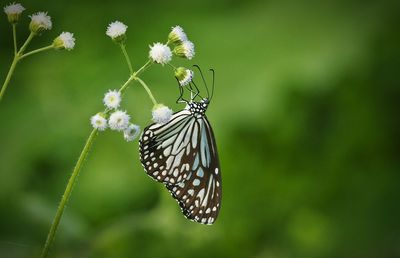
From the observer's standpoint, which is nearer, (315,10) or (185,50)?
(185,50)

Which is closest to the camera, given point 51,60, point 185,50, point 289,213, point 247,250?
point 185,50

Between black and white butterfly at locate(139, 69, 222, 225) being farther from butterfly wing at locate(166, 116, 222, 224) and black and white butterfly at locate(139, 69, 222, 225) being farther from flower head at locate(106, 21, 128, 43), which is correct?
flower head at locate(106, 21, 128, 43)

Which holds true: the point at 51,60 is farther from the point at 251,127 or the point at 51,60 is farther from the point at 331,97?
the point at 331,97

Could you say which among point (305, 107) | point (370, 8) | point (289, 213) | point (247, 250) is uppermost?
point (370, 8)

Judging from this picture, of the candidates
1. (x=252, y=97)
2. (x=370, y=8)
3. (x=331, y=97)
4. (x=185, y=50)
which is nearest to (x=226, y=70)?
(x=252, y=97)

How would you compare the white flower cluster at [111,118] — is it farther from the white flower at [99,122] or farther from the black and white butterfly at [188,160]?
the black and white butterfly at [188,160]

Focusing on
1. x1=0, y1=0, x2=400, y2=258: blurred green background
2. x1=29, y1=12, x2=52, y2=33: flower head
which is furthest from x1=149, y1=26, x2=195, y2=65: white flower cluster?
x1=0, y1=0, x2=400, y2=258: blurred green background

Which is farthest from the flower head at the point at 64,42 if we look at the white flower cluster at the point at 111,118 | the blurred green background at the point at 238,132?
the blurred green background at the point at 238,132
